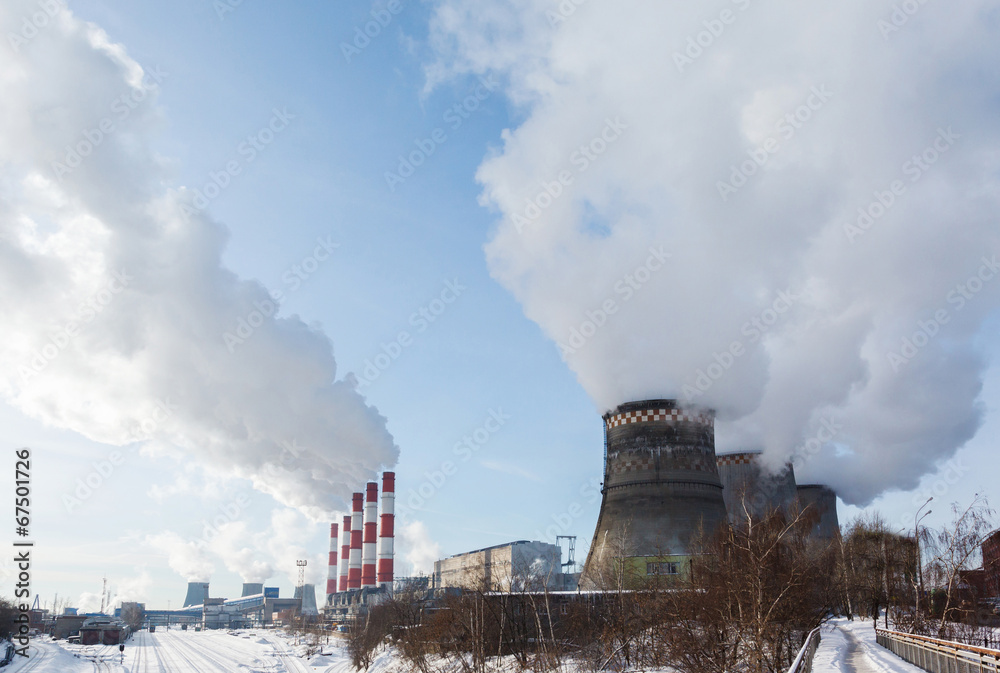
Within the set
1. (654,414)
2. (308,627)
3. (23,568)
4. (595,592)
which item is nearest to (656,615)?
(595,592)

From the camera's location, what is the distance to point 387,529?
6234 cm

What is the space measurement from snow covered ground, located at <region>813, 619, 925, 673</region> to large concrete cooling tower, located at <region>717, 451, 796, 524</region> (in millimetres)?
22699

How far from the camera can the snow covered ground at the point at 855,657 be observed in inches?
593

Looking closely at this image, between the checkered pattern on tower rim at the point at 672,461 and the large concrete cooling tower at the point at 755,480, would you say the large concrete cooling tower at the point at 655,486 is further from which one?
the large concrete cooling tower at the point at 755,480

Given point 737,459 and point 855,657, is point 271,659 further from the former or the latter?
point 855,657

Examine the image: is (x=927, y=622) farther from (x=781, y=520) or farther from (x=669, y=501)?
(x=669, y=501)

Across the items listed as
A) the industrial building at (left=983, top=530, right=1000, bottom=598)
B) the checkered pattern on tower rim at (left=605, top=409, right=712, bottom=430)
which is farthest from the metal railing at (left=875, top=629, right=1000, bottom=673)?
the industrial building at (left=983, top=530, right=1000, bottom=598)

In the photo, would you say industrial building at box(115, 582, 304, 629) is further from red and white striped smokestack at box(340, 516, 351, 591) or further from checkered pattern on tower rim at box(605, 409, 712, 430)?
checkered pattern on tower rim at box(605, 409, 712, 430)

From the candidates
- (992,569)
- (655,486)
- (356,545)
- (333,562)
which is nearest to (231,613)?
(333,562)

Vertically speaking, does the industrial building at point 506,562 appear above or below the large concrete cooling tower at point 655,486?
below

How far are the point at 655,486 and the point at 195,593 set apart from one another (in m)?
147

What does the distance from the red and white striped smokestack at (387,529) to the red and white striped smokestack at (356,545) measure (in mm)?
8108

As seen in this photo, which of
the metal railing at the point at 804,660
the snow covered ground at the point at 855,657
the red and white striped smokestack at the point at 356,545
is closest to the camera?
the metal railing at the point at 804,660

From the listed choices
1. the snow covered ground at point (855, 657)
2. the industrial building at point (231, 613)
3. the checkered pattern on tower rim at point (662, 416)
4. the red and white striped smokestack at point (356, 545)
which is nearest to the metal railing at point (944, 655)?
the snow covered ground at point (855, 657)
